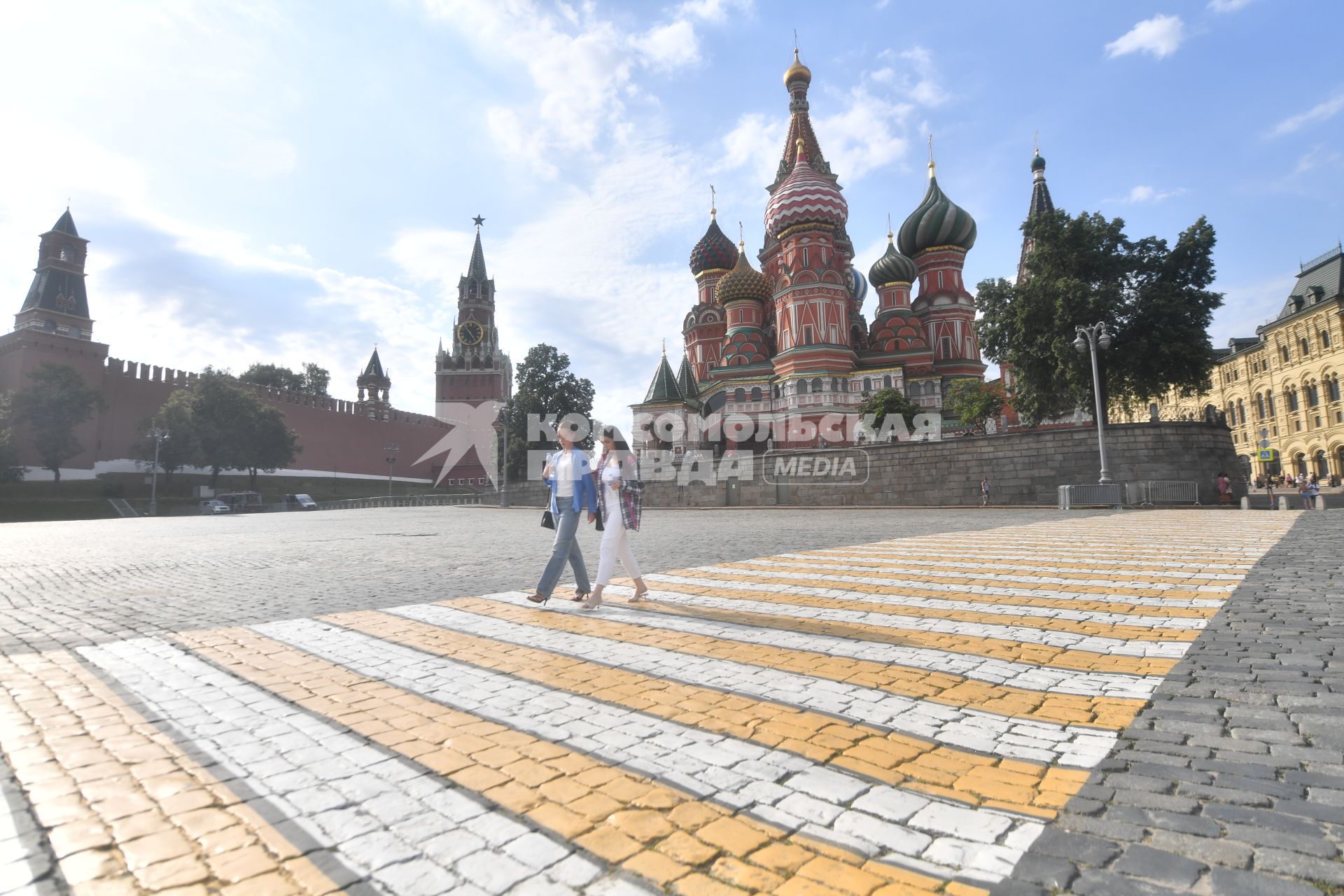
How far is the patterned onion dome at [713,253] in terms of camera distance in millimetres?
54594

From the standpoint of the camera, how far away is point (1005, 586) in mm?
6387

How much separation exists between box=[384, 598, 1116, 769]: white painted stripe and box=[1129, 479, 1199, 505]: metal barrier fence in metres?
23.5

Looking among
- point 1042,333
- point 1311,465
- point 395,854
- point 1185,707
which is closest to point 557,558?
point 395,854

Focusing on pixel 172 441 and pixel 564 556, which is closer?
pixel 564 556

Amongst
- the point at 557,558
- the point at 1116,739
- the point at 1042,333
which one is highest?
the point at 1042,333

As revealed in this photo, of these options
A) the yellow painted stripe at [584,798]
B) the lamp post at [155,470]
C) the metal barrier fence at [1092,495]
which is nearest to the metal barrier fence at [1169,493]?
the metal barrier fence at [1092,495]

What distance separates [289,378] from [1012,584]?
254 feet

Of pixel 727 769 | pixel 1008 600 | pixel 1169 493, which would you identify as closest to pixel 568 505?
pixel 727 769

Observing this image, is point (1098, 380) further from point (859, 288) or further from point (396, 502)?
point (396, 502)

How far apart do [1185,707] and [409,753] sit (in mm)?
3382

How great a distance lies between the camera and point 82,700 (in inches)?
136

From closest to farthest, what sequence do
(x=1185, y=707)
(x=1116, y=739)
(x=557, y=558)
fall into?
(x=1116, y=739) → (x=1185, y=707) → (x=557, y=558)

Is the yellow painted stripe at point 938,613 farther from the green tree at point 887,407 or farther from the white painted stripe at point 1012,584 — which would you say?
the green tree at point 887,407

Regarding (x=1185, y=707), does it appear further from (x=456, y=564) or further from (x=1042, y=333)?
(x=1042, y=333)
